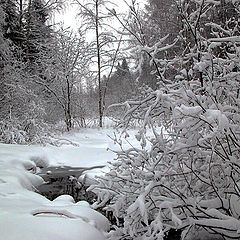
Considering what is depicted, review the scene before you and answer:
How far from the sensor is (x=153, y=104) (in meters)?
1.48

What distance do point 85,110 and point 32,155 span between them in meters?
8.25

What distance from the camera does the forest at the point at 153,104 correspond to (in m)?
1.61

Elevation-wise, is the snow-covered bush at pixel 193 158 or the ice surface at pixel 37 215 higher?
the snow-covered bush at pixel 193 158

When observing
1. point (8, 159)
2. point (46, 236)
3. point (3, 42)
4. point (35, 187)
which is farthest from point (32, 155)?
point (3, 42)

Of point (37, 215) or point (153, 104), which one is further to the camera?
point (37, 215)

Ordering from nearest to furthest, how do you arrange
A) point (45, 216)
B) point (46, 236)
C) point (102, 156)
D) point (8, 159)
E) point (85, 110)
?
point (46, 236) < point (45, 216) < point (8, 159) < point (102, 156) < point (85, 110)

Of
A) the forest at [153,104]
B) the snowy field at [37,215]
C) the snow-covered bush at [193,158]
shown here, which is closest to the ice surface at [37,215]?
the snowy field at [37,215]

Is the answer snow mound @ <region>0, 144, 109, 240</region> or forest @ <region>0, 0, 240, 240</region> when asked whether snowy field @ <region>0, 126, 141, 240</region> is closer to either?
snow mound @ <region>0, 144, 109, 240</region>

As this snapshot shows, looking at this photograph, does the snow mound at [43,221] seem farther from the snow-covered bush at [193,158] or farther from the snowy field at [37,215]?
the snow-covered bush at [193,158]

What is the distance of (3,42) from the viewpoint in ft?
28.6

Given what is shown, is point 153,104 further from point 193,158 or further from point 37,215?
point 37,215

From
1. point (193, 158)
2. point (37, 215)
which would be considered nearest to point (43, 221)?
point (37, 215)

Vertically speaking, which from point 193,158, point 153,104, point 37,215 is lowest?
point 37,215

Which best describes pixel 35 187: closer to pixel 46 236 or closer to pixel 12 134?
pixel 46 236
